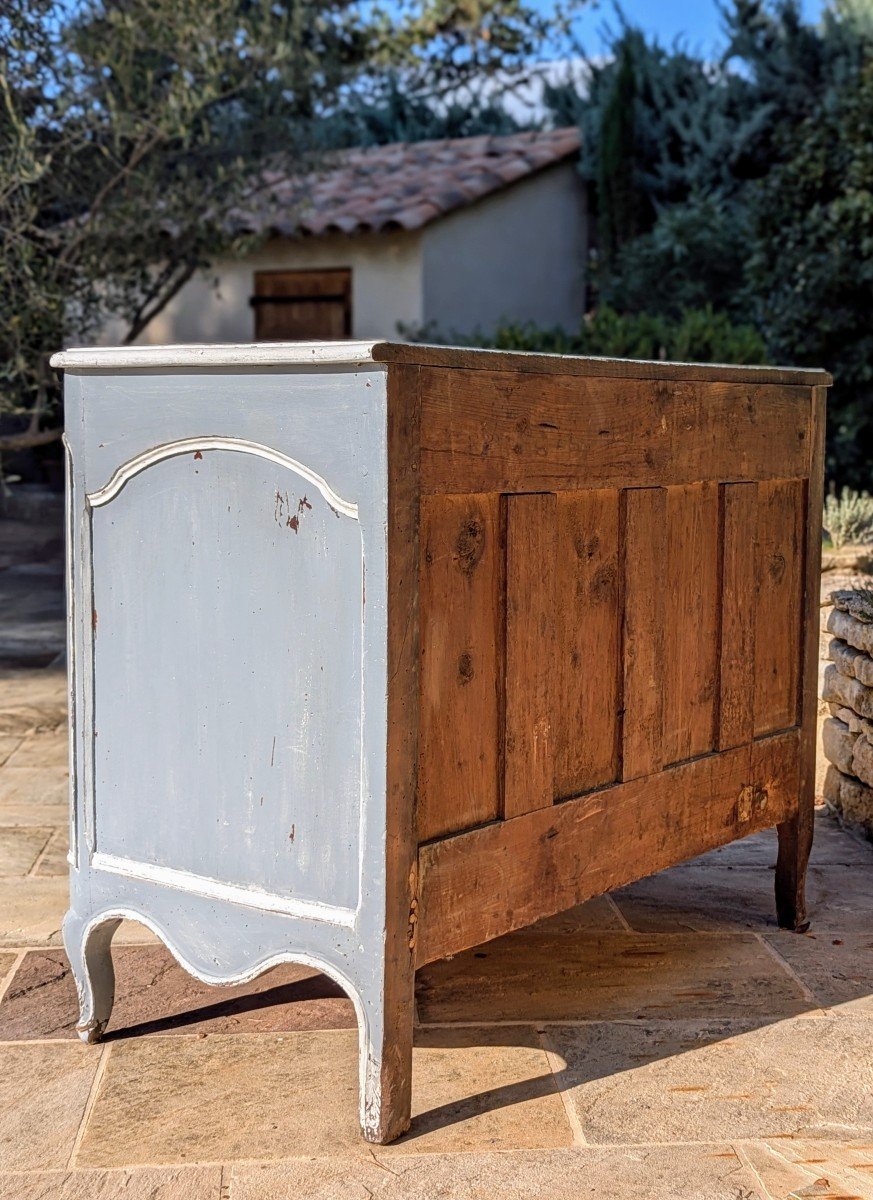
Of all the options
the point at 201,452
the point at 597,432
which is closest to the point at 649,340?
the point at 597,432

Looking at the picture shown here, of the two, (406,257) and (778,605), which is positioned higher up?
(406,257)

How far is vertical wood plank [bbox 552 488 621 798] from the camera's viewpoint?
2633 millimetres

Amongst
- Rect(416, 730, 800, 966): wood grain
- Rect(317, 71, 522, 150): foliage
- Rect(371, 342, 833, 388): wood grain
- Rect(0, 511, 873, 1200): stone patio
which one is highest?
Rect(317, 71, 522, 150): foliage

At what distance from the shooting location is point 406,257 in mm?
11531

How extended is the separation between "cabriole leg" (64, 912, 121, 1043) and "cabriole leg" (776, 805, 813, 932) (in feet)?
5.32

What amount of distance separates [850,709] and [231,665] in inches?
96.9

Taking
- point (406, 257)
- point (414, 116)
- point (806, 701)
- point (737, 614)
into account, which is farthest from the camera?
point (414, 116)

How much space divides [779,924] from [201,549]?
182 centimetres

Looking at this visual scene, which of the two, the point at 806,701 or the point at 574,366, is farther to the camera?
the point at 806,701

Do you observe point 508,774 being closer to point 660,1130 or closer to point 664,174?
point 660,1130

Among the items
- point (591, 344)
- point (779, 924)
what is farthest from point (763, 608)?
point (591, 344)

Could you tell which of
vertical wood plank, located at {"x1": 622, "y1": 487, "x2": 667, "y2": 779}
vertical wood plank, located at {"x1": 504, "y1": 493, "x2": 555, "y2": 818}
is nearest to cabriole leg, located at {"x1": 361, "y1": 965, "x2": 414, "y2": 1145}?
vertical wood plank, located at {"x1": 504, "y1": 493, "x2": 555, "y2": 818}

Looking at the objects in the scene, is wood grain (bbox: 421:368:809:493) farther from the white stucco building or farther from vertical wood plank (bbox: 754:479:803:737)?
the white stucco building

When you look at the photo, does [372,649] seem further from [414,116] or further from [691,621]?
[414,116]
